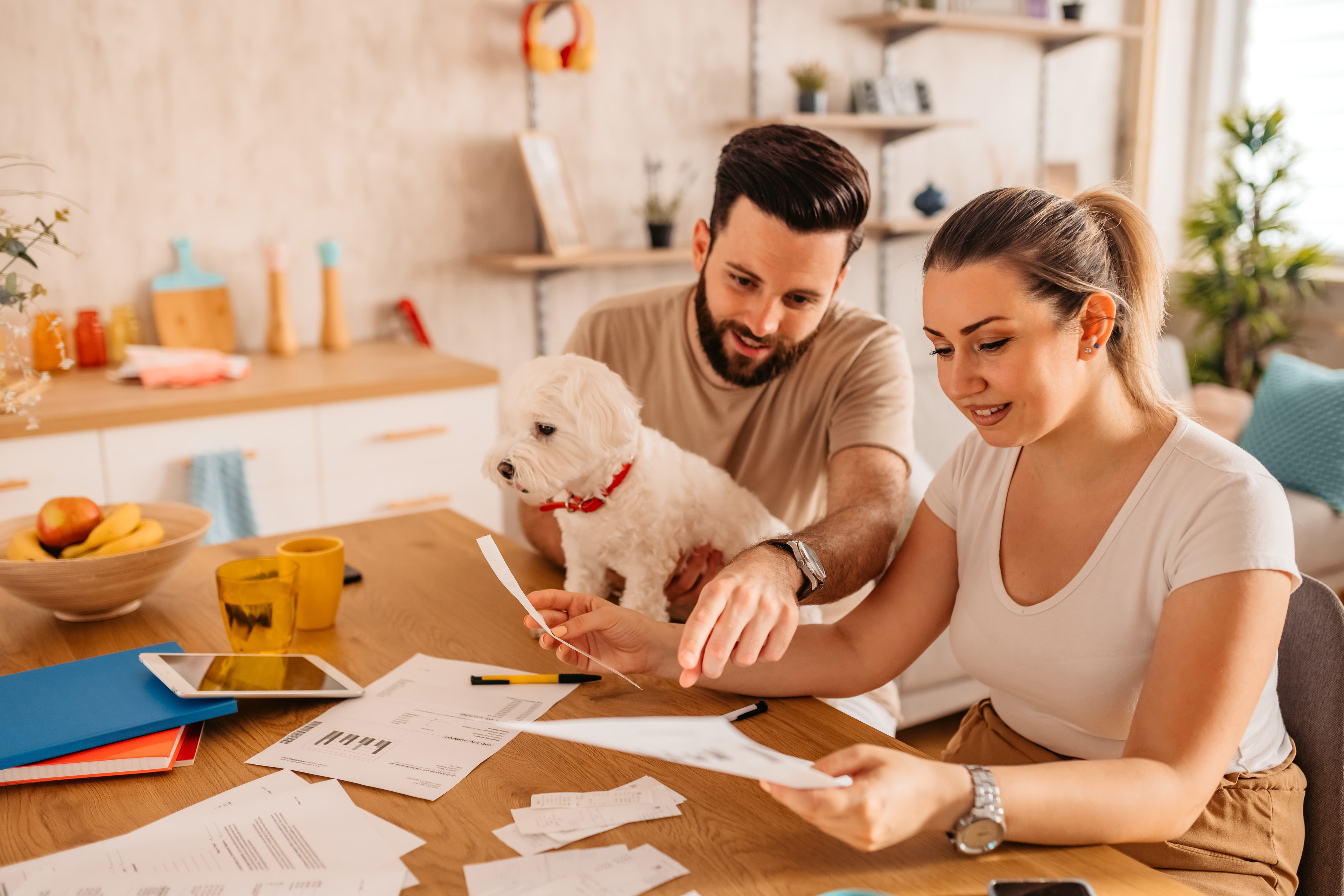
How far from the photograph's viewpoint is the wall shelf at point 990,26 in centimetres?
381

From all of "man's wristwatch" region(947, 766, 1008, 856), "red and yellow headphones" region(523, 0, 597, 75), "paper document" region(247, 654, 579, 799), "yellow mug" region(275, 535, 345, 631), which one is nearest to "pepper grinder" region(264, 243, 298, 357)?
"red and yellow headphones" region(523, 0, 597, 75)

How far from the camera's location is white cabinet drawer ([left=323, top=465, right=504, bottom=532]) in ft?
8.99

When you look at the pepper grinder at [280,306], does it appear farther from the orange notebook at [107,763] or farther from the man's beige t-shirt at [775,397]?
the orange notebook at [107,763]

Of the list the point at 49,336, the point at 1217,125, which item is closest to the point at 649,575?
the point at 49,336

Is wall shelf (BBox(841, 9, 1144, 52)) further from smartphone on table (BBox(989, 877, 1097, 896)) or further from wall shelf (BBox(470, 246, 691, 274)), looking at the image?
smartphone on table (BBox(989, 877, 1097, 896))

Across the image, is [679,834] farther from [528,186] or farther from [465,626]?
[528,186]

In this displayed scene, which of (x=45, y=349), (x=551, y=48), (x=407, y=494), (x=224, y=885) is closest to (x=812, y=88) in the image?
(x=551, y=48)

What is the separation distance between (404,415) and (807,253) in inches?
62.3

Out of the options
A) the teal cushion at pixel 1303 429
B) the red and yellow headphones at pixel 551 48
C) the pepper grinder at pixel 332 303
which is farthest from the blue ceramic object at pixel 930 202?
the pepper grinder at pixel 332 303

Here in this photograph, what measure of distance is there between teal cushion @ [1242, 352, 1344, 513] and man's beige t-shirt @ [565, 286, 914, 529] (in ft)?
7.45

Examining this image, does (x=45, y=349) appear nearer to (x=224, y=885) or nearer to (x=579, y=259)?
(x=579, y=259)

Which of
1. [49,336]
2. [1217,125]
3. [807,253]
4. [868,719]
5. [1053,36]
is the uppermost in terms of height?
[1053,36]

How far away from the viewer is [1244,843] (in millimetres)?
1106

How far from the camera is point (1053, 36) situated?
14.2 feet
